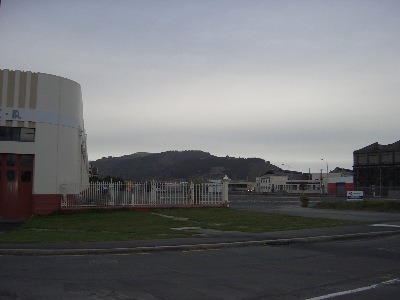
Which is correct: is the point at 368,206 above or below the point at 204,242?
above

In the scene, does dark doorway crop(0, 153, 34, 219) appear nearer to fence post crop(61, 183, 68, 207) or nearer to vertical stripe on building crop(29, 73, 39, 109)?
fence post crop(61, 183, 68, 207)

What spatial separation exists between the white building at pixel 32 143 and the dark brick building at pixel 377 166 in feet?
251

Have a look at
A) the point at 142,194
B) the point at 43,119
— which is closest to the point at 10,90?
the point at 43,119

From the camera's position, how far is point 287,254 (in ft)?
42.9

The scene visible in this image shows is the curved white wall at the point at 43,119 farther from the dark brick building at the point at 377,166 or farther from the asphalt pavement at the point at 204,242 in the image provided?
the dark brick building at the point at 377,166

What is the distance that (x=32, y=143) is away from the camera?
1007 inches

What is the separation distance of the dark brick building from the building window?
7781 centimetres

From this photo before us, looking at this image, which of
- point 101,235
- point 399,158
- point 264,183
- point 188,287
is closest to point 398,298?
point 188,287

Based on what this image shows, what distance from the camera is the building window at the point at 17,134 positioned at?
25.1 m

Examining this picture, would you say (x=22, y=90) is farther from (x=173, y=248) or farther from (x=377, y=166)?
(x=377, y=166)

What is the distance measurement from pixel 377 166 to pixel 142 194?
74973 millimetres

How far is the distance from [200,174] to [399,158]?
112m

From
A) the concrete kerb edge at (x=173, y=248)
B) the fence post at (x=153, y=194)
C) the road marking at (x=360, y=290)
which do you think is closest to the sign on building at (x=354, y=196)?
the fence post at (x=153, y=194)

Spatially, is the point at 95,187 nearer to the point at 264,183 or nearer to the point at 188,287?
the point at 188,287
